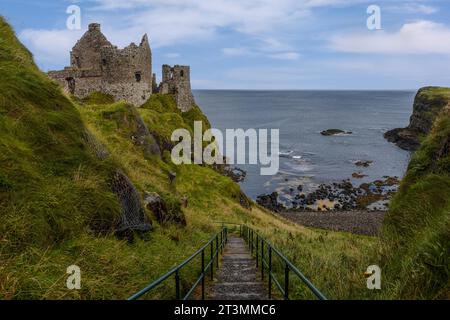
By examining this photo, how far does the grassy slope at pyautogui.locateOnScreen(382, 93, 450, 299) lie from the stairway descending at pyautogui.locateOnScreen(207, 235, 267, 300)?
309 centimetres

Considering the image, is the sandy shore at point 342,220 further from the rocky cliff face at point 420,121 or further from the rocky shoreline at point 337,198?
the rocky cliff face at point 420,121

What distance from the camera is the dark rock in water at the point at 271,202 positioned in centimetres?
6201

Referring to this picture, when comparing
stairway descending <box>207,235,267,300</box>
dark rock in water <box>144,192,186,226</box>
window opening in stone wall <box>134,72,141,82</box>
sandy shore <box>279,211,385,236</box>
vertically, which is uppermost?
window opening in stone wall <box>134,72,141,82</box>

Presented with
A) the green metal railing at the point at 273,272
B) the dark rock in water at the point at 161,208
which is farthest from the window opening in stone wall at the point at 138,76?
the green metal railing at the point at 273,272

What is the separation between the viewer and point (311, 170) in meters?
85.8

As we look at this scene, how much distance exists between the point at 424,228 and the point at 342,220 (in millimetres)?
48706

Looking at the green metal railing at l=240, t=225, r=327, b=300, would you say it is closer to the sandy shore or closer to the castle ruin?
the castle ruin

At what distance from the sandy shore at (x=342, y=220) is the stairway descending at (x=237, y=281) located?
38036 millimetres

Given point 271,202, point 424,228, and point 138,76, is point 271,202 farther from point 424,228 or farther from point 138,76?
point 424,228

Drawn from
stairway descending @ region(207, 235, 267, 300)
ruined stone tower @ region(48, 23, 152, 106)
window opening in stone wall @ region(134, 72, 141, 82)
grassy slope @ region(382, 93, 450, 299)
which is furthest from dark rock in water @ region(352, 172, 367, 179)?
stairway descending @ region(207, 235, 267, 300)

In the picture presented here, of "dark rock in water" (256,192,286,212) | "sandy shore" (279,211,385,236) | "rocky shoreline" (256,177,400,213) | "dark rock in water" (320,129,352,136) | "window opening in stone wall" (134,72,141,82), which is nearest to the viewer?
"window opening in stone wall" (134,72,141,82)

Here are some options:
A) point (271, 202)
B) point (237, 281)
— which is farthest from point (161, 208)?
point (271, 202)

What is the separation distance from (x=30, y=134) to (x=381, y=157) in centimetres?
9720

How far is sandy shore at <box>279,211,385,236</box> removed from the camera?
5119cm
